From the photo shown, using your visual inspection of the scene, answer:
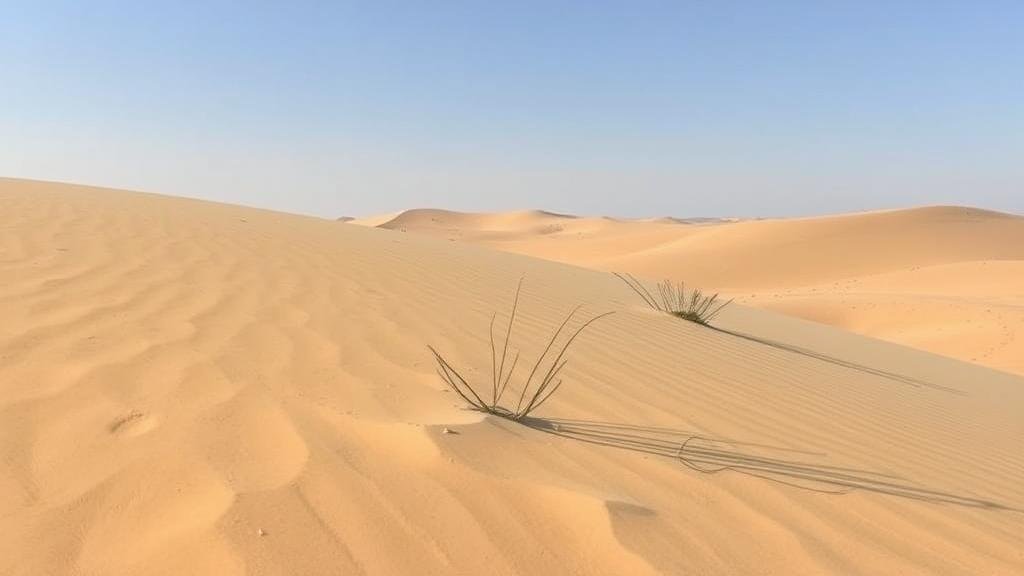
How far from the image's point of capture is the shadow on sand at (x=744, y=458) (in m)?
2.35

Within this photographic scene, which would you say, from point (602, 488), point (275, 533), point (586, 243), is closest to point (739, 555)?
point (602, 488)

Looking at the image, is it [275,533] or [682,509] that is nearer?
[275,533]

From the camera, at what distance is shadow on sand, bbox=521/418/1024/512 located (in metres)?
2.35

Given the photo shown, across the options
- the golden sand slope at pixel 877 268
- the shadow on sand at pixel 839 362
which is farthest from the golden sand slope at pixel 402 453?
the golden sand slope at pixel 877 268

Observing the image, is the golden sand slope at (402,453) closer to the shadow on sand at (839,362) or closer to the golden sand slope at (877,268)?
the shadow on sand at (839,362)

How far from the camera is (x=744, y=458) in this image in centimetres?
249

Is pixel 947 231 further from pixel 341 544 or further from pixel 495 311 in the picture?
pixel 341 544

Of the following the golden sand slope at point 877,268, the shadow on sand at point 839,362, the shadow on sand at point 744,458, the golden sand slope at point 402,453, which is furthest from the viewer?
the golden sand slope at point 877,268

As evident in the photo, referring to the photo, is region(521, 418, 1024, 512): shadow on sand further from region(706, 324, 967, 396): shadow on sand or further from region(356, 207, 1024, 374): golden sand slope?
region(356, 207, 1024, 374): golden sand slope

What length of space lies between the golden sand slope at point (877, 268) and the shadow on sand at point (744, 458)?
9448 millimetres

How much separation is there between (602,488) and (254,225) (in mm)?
7705

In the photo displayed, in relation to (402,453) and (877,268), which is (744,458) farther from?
(877,268)

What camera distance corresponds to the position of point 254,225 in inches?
346

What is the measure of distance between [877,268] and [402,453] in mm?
24232
